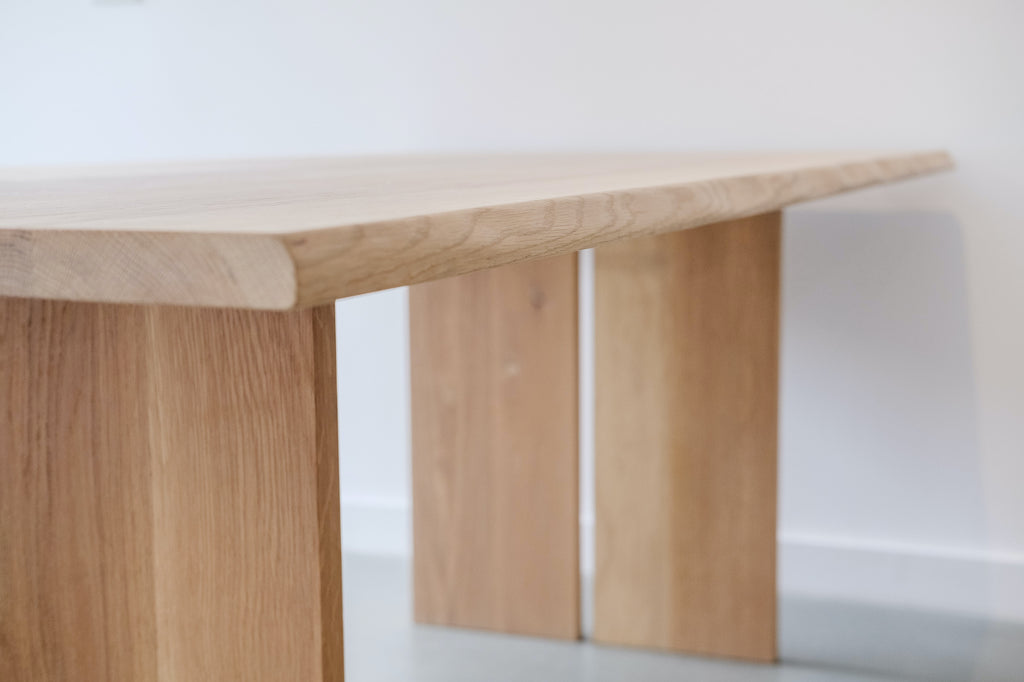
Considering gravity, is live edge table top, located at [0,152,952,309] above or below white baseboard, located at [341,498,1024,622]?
above

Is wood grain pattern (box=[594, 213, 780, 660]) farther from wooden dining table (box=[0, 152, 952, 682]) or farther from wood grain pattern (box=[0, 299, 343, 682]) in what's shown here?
wood grain pattern (box=[0, 299, 343, 682])

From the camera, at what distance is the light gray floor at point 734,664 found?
1581 mm

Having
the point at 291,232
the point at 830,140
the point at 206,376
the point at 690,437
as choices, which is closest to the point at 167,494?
the point at 206,376

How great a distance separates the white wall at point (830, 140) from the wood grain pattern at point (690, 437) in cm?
37

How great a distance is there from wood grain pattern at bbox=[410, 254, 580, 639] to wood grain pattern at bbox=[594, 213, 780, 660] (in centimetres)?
5

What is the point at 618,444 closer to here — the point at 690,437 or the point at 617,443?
the point at 617,443

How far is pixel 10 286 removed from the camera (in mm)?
442

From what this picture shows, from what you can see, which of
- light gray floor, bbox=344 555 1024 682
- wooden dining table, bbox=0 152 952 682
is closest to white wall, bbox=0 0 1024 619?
light gray floor, bbox=344 555 1024 682

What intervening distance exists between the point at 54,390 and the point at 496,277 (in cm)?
112

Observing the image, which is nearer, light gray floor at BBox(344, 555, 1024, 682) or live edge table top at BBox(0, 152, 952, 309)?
live edge table top at BBox(0, 152, 952, 309)

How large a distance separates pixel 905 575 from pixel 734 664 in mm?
430

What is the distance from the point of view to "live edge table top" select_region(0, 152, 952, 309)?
0.39m

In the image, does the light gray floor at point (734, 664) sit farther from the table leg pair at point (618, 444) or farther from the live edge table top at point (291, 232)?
the live edge table top at point (291, 232)

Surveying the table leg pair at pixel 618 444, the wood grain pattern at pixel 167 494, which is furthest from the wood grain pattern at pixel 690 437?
the wood grain pattern at pixel 167 494
